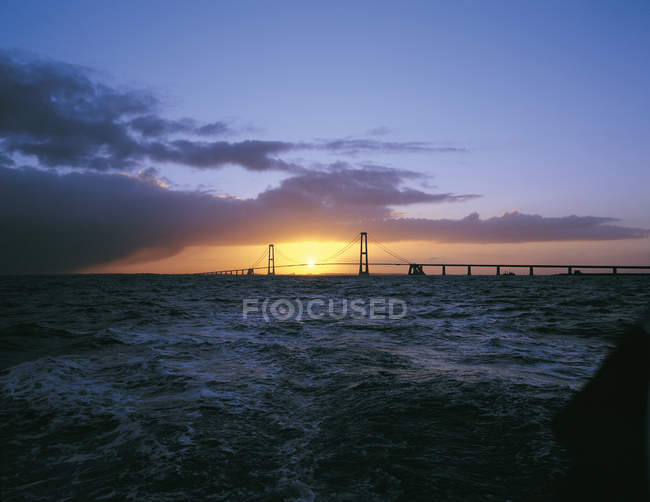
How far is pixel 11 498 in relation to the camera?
2516 millimetres

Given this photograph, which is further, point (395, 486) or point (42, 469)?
point (42, 469)

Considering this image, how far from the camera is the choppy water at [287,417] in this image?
8.72ft

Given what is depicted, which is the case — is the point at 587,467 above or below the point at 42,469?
above

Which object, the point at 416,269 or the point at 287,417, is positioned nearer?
the point at 287,417

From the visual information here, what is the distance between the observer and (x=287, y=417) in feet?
13.3

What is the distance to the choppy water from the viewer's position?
266 cm

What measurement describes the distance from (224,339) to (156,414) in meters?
4.74

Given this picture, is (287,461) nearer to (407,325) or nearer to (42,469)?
(42,469)

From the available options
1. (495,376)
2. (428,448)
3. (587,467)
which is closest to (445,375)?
(495,376)

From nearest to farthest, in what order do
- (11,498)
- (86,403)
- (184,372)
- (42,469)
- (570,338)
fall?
(11,498), (42,469), (86,403), (184,372), (570,338)

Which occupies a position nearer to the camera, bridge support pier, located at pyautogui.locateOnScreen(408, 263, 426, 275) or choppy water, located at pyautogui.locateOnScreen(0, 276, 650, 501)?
choppy water, located at pyautogui.locateOnScreen(0, 276, 650, 501)

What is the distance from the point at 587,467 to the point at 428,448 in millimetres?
1130

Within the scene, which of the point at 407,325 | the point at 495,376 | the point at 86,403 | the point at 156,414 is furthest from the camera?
the point at 407,325

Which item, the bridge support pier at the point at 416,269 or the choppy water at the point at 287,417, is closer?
the choppy water at the point at 287,417
